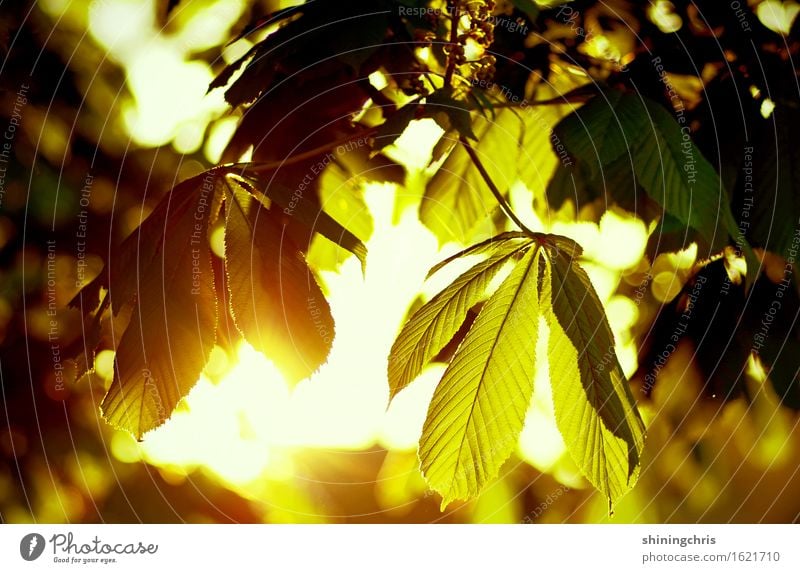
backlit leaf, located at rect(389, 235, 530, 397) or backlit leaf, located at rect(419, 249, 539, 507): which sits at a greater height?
backlit leaf, located at rect(389, 235, 530, 397)

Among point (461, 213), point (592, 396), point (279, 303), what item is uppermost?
point (461, 213)

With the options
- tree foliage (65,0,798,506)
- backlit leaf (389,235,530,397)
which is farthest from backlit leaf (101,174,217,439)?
backlit leaf (389,235,530,397)

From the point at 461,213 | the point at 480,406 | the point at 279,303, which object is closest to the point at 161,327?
the point at 279,303

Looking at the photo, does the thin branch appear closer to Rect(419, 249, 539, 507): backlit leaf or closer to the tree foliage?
the tree foliage

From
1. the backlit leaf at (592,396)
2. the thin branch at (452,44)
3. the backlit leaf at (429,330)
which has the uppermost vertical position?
the thin branch at (452,44)

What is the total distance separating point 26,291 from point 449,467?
667mm

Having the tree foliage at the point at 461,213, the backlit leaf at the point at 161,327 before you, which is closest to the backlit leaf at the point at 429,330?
the tree foliage at the point at 461,213

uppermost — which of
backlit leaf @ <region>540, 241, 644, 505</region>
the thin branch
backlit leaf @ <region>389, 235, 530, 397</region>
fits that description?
the thin branch

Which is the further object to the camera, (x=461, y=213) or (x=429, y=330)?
A: (x=461, y=213)

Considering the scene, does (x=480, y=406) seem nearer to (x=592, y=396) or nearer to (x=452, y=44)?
(x=592, y=396)

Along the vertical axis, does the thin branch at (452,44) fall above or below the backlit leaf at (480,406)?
above

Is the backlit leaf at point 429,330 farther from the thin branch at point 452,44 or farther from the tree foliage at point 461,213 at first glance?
the thin branch at point 452,44

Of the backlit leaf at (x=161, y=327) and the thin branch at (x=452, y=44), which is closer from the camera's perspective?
the backlit leaf at (x=161, y=327)

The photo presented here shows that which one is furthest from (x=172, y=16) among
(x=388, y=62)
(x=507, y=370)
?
(x=507, y=370)
